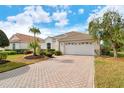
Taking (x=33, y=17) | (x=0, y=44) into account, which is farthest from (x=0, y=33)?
(x=33, y=17)

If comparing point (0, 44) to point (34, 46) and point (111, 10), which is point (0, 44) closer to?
point (34, 46)

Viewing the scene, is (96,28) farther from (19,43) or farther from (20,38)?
(20,38)

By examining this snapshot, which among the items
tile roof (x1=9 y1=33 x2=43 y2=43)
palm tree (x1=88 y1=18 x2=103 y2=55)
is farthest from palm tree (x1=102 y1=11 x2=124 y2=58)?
tile roof (x1=9 y1=33 x2=43 y2=43)

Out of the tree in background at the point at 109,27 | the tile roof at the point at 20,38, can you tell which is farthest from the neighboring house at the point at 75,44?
the tile roof at the point at 20,38

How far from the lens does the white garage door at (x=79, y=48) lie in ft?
88.1

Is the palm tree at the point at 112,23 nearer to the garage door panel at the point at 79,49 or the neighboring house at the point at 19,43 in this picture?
the garage door panel at the point at 79,49

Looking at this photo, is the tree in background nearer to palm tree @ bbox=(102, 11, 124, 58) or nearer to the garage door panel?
palm tree @ bbox=(102, 11, 124, 58)

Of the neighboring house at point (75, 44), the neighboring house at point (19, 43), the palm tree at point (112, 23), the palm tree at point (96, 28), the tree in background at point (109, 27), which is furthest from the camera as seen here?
the neighboring house at point (19, 43)

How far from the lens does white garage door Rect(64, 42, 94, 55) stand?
2686 centimetres

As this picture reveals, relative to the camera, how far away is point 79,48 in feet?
91.6

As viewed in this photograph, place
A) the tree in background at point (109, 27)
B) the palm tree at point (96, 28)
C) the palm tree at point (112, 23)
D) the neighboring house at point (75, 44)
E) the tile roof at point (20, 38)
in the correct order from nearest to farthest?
the tree in background at point (109, 27), the palm tree at point (112, 23), the palm tree at point (96, 28), the neighboring house at point (75, 44), the tile roof at point (20, 38)

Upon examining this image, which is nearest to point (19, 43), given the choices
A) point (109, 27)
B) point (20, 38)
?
point (20, 38)
